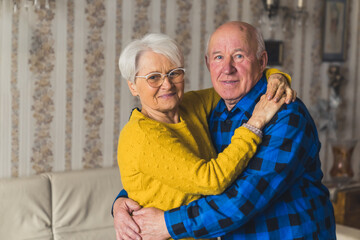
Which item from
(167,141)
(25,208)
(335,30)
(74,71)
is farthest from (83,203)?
(335,30)

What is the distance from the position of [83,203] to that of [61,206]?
0.14 m

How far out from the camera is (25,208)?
2.62m

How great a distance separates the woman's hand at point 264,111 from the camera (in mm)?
1381

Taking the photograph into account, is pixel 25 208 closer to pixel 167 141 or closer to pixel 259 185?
pixel 167 141

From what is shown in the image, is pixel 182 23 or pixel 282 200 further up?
pixel 182 23

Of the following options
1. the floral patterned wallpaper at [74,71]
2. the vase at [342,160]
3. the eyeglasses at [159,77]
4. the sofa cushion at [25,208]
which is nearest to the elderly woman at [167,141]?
the eyeglasses at [159,77]

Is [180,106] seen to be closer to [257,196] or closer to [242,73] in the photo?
[242,73]

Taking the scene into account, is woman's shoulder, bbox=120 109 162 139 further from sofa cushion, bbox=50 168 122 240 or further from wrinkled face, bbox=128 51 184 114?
sofa cushion, bbox=50 168 122 240

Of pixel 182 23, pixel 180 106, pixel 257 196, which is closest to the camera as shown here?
pixel 257 196

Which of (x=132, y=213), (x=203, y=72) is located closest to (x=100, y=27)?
(x=203, y=72)

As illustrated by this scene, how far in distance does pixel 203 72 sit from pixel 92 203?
4.13ft

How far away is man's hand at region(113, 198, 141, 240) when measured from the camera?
150 cm

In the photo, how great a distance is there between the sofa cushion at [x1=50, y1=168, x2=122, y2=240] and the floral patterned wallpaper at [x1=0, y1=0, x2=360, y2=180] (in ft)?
0.48

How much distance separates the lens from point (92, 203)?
2.87 meters
